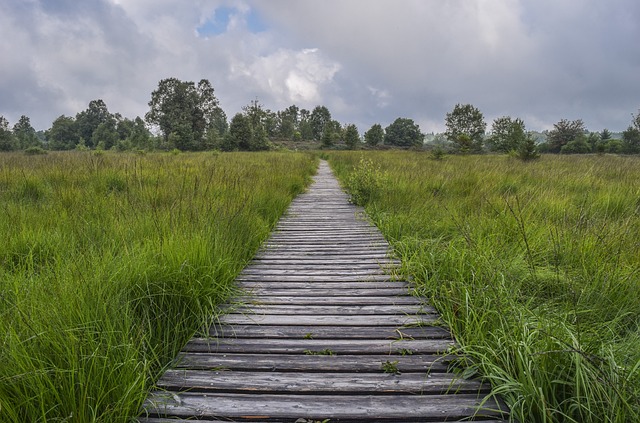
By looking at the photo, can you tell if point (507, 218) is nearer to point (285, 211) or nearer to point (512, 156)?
point (285, 211)

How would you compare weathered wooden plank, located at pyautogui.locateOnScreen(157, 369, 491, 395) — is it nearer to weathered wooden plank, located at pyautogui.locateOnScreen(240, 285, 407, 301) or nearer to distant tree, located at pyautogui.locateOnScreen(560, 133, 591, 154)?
weathered wooden plank, located at pyautogui.locateOnScreen(240, 285, 407, 301)

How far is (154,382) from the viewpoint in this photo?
184cm

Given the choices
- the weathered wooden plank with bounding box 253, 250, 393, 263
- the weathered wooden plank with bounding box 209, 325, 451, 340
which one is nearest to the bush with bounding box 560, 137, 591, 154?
the weathered wooden plank with bounding box 253, 250, 393, 263

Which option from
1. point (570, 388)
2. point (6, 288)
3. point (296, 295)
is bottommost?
point (296, 295)

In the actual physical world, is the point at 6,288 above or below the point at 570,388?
above

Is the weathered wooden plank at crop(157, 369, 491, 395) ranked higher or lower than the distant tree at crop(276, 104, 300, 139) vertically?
lower

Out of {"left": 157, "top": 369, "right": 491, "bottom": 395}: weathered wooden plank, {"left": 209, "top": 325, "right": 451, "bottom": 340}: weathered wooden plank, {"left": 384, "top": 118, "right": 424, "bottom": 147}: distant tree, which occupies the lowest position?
{"left": 209, "top": 325, "right": 451, "bottom": 340}: weathered wooden plank

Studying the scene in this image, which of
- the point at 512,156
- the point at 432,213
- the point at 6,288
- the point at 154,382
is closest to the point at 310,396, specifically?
the point at 154,382

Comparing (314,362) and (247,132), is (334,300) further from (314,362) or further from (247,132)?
(247,132)

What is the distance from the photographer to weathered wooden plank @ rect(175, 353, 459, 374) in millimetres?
2016

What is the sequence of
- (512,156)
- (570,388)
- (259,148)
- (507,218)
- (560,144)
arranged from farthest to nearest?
(560,144) < (259,148) < (512,156) < (507,218) < (570,388)

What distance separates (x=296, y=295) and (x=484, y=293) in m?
1.61

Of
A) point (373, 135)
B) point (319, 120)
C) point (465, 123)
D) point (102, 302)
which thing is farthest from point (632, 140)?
point (319, 120)

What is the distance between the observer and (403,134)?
273 ft
